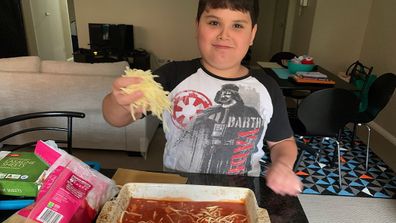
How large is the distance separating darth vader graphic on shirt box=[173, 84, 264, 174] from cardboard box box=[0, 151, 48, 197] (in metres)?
0.41

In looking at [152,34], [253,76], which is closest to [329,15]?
[152,34]

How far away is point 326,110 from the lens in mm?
2123

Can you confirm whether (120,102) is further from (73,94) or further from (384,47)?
(384,47)

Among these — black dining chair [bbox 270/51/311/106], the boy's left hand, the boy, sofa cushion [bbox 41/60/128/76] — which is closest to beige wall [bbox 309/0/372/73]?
black dining chair [bbox 270/51/311/106]

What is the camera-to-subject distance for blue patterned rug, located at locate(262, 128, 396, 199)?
2340 millimetres

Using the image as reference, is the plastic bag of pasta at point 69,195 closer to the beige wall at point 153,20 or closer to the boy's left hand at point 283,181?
the boy's left hand at point 283,181

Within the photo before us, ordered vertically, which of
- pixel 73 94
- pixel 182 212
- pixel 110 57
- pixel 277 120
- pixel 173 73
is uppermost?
pixel 173 73

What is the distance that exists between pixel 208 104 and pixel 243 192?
0.31 meters

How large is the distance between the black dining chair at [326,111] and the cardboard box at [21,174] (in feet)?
5.53

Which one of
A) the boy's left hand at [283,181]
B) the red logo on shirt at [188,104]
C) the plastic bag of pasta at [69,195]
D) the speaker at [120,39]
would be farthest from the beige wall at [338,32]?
the plastic bag of pasta at [69,195]

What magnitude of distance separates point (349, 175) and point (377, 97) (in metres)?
0.71

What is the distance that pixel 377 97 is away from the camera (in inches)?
100

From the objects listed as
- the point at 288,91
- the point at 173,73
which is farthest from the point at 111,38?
the point at 173,73

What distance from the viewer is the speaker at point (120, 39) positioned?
16.8 ft
